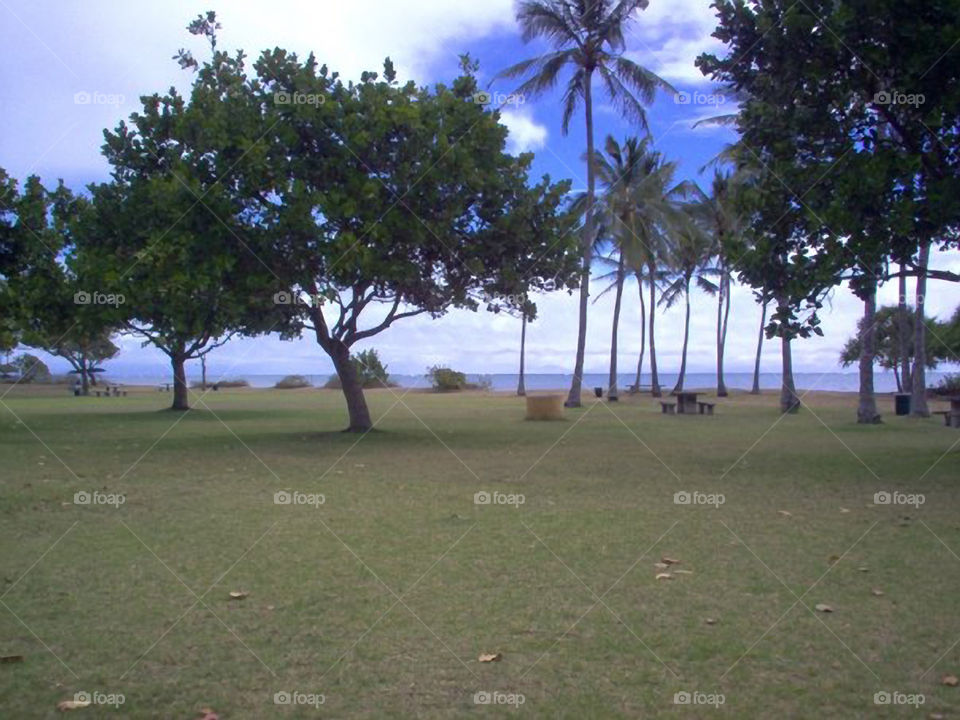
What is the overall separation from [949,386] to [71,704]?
48916 mm

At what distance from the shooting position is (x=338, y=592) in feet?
21.3

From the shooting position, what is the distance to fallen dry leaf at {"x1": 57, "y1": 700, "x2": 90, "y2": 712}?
441 centimetres

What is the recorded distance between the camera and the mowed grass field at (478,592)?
4648 mm

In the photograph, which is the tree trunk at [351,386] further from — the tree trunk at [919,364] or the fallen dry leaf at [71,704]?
the fallen dry leaf at [71,704]

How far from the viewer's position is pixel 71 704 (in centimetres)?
444

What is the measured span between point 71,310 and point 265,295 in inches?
233

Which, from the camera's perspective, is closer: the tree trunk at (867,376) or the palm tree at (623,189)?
the tree trunk at (867,376)

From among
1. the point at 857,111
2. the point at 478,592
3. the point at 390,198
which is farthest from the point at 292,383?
the point at 478,592

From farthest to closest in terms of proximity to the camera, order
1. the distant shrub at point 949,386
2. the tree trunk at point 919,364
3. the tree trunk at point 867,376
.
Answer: the distant shrub at point 949,386
the tree trunk at point 919,364
the tree trunk at point 867,376

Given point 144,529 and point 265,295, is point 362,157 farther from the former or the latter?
point 144,529

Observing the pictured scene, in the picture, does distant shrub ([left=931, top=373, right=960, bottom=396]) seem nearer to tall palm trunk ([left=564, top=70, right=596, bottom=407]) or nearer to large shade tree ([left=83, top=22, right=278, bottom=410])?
tall palm trunk ([left=564, top=70, right=596, bottom=407])

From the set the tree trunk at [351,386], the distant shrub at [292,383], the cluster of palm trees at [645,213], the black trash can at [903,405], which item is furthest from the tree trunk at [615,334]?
the distant shrub at [292,383]

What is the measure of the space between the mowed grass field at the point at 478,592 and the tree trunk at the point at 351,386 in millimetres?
7240

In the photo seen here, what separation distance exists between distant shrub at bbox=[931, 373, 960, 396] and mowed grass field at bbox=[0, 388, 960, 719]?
34.8 meters
